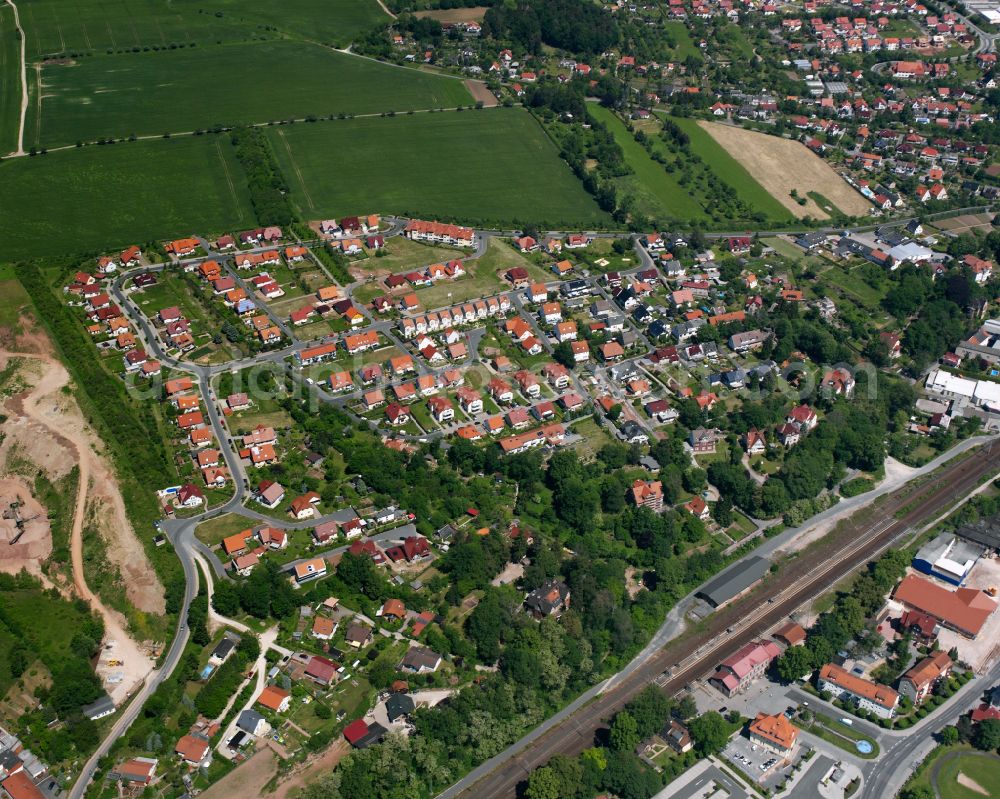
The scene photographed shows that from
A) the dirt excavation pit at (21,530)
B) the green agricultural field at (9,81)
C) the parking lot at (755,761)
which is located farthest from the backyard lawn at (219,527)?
the green agricultural field at (9,81)

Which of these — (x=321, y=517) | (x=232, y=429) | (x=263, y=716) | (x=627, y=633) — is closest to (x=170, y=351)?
(x=232, y=429)

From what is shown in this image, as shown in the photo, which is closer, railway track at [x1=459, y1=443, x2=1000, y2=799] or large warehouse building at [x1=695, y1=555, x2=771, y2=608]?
railway track at [x1=459, y1=443, x2=1000, y2=799]

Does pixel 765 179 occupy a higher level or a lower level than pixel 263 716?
higher

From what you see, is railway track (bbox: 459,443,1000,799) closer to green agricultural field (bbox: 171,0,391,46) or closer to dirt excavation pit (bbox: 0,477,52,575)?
dirt excavation pit (bbox: 0,477,52,575)

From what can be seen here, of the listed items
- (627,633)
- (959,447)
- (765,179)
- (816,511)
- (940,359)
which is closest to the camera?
(627,633)

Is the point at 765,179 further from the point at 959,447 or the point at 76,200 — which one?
the point at 76,200

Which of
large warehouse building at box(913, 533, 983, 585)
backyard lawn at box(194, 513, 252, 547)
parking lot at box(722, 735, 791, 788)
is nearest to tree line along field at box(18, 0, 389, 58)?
backyard lawn at box(194, 513, 252, 547)
